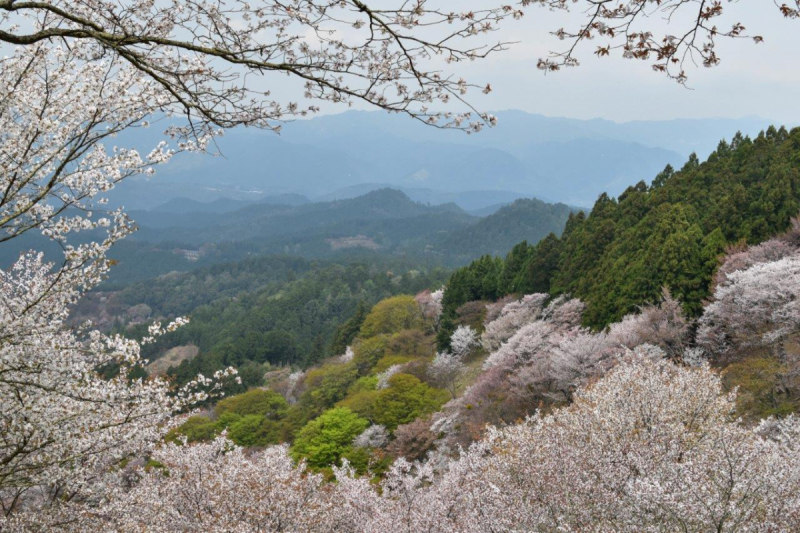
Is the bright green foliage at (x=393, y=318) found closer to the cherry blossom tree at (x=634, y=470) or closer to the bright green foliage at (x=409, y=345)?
the bright green foliage at (x=409, y=345)

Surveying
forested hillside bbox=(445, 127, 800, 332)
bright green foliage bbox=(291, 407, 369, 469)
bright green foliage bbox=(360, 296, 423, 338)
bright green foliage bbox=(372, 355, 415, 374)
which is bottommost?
bright green foliage bbox=(291, 407, 369, 469)

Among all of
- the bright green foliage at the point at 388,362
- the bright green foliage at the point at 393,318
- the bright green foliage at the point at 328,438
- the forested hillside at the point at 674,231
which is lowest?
the bright green foliage at the point at 328,438

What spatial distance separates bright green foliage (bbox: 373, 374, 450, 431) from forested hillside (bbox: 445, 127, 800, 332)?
889cm

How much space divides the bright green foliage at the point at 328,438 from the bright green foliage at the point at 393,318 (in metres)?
19.6

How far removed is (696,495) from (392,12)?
21.1ft

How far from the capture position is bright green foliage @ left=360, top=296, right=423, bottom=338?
45.9m

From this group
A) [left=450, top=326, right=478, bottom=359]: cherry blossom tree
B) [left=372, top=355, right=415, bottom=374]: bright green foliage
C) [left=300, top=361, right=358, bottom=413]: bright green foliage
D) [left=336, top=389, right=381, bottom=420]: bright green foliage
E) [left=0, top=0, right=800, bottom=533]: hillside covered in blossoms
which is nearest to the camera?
[left=0, top=0, right=800, bottom=533]: hillside covered in blossoms

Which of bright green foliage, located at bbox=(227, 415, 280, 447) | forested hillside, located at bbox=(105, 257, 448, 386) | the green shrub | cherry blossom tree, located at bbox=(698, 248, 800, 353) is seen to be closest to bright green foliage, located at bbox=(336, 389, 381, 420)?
bright green foliage, located at bbox=(227, 415, 280, 447)

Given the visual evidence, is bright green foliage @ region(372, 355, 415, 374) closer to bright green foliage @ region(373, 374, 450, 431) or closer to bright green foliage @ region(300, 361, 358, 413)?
bright green foliage @ region(300, 361, 358, 413)

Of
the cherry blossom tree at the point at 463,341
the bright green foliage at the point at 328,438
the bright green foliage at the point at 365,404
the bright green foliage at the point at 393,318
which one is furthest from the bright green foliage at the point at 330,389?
the bright green foliage at the point at 328,438

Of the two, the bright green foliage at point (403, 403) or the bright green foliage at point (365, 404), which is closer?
the bright green foliage at point (403, 403)

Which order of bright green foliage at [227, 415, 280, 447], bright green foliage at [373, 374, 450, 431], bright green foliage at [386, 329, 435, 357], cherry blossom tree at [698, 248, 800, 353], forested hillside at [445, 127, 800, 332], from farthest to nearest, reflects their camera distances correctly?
1. bright green foliage at [386, 329, 435, 357]
2. bright green foliage at [227, 415, 280, 447]
3. bright green foliage at [373, 374, 450, 431]
4. forested hillside at [445, 127, 800, 332]
5. cherry blossom tree at [698, 248, 800, 353]

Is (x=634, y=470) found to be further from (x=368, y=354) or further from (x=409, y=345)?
(x=368, y=354)

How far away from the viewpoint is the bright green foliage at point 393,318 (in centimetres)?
4591
